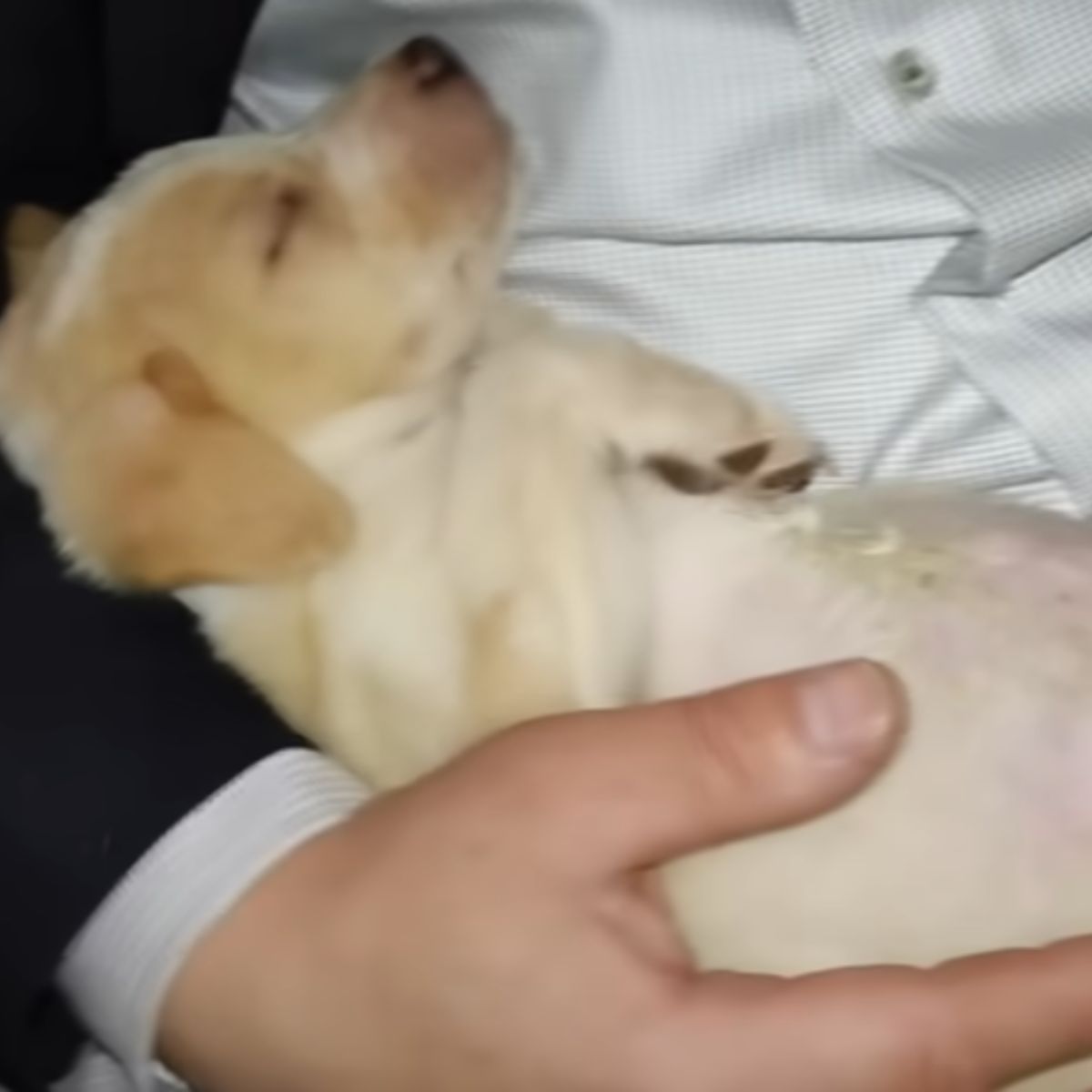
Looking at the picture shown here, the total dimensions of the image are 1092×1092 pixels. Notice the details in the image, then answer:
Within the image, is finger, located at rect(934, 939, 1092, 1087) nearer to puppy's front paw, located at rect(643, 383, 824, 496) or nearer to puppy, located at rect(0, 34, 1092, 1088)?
puppy, located at rect(0, 34, 1092, 1088)

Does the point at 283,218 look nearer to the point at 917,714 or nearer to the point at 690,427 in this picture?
the point at 690,427

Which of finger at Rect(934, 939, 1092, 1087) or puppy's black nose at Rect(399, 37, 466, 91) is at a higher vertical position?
puppy's black nose at Rect(399, 37, 466, 91)

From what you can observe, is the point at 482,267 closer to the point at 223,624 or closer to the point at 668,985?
the point at 223,624

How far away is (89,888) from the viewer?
85 centimetres

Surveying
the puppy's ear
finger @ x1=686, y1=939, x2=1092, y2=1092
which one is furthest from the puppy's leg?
finger @ x1=686, y1=939, x2=1092, y2=1092

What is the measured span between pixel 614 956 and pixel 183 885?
7.1 inches

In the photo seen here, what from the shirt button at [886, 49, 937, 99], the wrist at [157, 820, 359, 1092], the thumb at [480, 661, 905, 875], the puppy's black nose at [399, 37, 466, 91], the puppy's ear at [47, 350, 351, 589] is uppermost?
the shirt button at [886, 49, 937, 99]

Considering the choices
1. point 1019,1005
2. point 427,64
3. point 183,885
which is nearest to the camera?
point 1019,1005

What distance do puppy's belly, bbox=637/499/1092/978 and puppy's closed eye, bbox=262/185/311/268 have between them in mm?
203

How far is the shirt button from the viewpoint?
35.1 inches

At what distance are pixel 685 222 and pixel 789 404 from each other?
9 centimetres

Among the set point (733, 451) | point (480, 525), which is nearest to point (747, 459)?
point (733, 451)

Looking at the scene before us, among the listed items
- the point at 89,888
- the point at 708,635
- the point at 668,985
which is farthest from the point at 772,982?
the point at 89,888

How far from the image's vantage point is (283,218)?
0.92m
